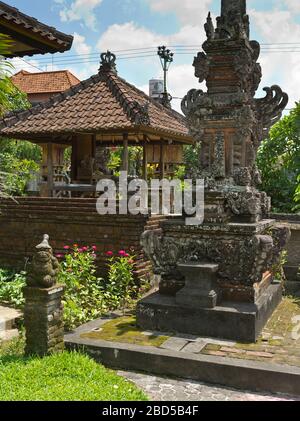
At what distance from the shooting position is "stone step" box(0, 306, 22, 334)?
7180mm

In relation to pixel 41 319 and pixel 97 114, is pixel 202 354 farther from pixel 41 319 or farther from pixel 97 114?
pixel 97 114

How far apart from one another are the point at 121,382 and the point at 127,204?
4.93 meters

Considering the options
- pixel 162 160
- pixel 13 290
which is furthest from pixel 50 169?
pixel 13 290

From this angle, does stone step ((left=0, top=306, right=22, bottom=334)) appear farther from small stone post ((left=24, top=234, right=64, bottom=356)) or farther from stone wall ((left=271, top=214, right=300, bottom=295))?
stone wall ((left=271, top=214, right=300, bottom=295))

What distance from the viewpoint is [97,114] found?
11016 millimetres

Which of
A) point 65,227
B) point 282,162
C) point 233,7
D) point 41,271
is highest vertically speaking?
point 233,7

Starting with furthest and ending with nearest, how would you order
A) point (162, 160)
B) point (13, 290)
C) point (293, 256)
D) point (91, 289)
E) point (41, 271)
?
point (162, 160)
point (293, 256)
point (13, 290)
point (91, 289)
point (41, 271)

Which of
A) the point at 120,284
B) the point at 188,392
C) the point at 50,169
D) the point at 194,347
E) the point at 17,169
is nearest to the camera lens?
the point at 188,392

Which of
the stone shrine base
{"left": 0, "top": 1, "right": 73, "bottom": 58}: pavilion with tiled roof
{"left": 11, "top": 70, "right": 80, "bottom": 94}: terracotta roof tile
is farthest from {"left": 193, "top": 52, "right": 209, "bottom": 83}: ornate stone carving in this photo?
{"left": 11, "top": 70, "right": 80, "bottom": 94}: terracotta roof tile

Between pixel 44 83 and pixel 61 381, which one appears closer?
pixel 61 381

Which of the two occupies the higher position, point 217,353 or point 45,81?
point 45,81

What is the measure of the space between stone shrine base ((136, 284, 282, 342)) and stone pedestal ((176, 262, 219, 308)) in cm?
9

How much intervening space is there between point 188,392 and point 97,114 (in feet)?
25.6
